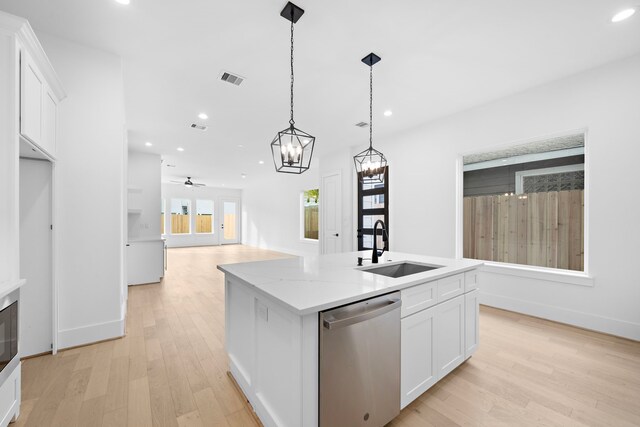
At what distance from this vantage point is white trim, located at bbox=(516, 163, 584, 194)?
3.29 meters

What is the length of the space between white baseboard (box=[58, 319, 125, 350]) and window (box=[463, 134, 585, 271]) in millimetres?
4645

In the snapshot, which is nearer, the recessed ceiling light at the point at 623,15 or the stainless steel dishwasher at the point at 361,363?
the stainless steel dishwasher at the point at 361,363

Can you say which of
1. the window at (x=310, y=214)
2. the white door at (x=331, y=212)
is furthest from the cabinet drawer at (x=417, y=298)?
the window at (x=310, y=214)

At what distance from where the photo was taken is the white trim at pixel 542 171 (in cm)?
329

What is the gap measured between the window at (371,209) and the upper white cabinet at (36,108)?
4.62 metres

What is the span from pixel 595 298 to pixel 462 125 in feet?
8.85

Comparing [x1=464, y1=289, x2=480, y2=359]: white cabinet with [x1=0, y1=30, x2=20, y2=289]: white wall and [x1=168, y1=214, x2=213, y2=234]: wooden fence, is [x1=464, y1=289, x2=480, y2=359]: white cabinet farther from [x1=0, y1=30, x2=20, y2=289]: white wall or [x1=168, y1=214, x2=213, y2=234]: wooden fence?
[x1=168, y1=214, x2=213, y2=234]: wooden fence

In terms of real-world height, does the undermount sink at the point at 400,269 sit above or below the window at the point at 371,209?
below

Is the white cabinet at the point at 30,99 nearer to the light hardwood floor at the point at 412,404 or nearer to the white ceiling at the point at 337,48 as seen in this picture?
the white ceiling at the point at 337,48

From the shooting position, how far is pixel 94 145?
267cm

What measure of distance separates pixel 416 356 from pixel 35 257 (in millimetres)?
3269

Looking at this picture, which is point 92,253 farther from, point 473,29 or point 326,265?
point 473,29

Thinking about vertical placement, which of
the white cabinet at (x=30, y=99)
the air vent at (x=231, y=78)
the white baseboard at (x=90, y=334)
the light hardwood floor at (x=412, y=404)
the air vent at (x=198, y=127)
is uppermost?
the air vent at (x=231, y=78)

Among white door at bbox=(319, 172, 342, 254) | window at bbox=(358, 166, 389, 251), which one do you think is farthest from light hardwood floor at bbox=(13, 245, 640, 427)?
white door at bbox=(319, 172, 342, 254)
